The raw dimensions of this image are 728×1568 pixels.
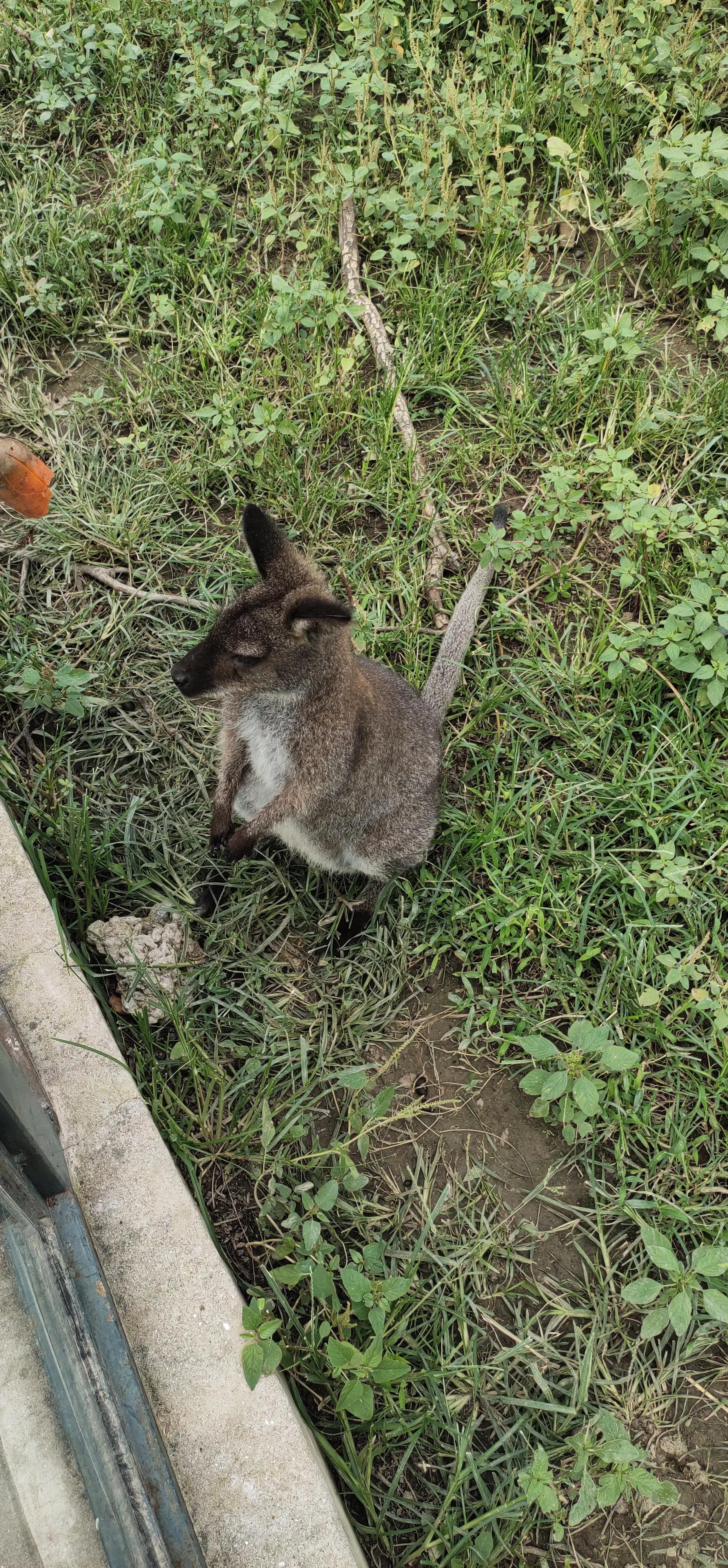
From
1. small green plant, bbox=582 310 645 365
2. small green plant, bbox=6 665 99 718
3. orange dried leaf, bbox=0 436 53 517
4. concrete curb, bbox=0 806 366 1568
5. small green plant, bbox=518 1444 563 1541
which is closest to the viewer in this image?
concrete curb, bbox=0 806 366 1568

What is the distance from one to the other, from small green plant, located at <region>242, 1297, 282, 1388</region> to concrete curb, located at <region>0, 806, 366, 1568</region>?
0.06 metres

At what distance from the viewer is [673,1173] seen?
9.27ft

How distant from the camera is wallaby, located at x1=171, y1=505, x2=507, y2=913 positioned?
2738 millimetres

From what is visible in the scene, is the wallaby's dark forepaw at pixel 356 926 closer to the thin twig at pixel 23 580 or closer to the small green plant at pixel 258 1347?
the small green plant at pixel 258 1347

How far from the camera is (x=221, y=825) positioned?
3.18 m

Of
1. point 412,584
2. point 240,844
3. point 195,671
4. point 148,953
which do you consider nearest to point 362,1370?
point 148,953

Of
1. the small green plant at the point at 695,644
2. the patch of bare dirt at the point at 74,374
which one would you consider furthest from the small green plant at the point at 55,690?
the small green plant at the point at 695,644

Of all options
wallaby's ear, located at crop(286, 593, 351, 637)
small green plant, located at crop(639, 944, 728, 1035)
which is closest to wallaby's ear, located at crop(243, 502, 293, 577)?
wallaby's ear, located at crop(286, 593, 351, 637)

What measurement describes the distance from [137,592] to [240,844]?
1.17m

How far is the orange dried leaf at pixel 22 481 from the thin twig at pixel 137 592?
652 millimetres

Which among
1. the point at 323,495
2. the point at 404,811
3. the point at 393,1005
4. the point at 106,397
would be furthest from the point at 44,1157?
the point at 106,397

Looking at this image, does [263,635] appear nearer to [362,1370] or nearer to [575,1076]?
[575,1076]

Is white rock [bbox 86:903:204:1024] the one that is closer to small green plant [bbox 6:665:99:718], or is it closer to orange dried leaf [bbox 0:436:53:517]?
small green plant [bbox 6:665:99:718]

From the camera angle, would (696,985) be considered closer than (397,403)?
Yes
